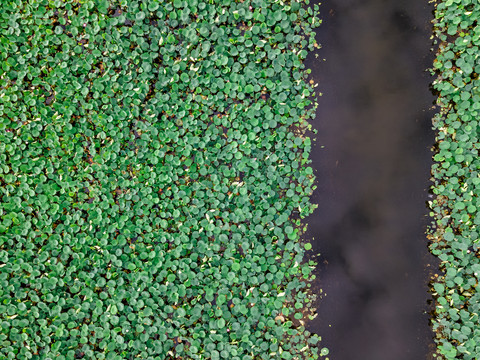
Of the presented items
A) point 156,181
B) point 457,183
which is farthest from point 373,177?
point 156,181

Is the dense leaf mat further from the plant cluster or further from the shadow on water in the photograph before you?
the plant cluster

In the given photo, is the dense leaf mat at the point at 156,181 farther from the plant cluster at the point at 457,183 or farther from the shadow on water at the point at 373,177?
the plant cluster at the point at 457,183

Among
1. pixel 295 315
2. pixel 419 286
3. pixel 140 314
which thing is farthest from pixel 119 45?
pixel 419 286

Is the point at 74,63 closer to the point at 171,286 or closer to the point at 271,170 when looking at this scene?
the point at 271,170

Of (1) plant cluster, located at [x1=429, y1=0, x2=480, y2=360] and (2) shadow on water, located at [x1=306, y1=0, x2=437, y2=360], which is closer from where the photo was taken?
(1) plant cluster, located at [x1=429, y1=0, x2=480, y2=360]

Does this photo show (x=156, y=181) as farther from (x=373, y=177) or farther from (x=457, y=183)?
(x=457, y=183)

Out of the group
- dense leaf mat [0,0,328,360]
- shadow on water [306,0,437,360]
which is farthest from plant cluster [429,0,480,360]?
dense leaf mat [0,0,328,360]
